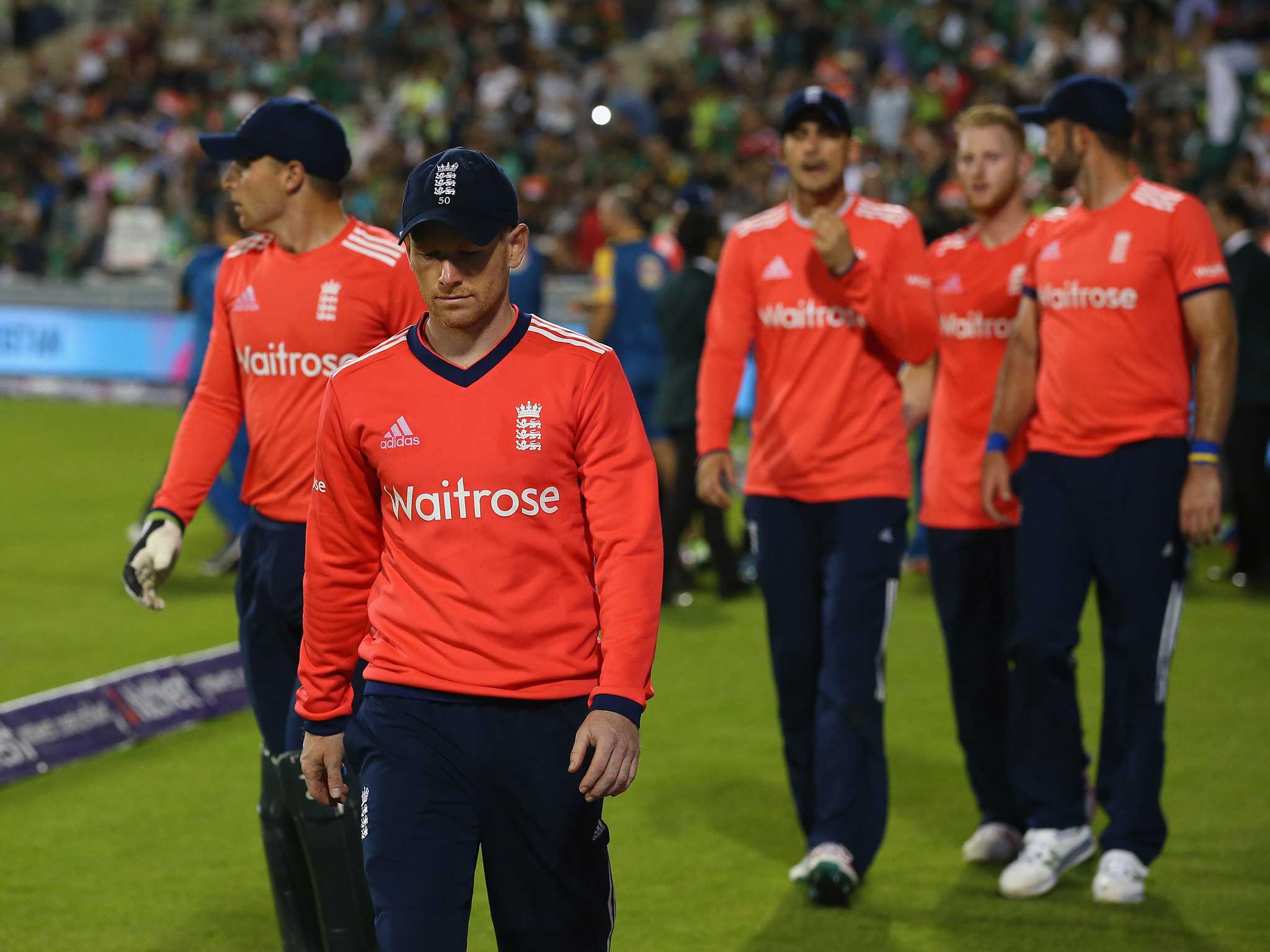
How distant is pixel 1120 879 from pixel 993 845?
60cm

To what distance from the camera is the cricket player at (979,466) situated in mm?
6059

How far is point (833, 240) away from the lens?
17.6 feet

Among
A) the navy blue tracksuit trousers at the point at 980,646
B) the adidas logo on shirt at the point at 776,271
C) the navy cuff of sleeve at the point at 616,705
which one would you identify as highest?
the adidas logo on shirt at the point at 776,271

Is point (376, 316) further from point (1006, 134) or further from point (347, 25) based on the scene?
point (347, 25)

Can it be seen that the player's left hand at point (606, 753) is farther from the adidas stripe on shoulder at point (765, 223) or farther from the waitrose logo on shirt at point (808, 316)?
the adidas stripe on shoulder at point (765, 223)

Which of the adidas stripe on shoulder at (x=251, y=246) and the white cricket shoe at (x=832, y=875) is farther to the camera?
the white cricket shoe at (x=832, y=875)

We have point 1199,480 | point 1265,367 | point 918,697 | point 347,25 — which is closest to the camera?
point 1199,480

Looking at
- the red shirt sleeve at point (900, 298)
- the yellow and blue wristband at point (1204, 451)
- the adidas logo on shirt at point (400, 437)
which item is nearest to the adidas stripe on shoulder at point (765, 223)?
the red shirt sleeve at point (900, 298)

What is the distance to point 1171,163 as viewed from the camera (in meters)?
18.8

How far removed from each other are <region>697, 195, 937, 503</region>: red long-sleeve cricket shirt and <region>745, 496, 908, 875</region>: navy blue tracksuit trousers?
8 cm

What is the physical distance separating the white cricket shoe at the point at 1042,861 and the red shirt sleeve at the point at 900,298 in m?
1.63

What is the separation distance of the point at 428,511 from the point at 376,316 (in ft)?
4.68

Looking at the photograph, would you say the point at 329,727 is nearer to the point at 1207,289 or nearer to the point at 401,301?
the point at 401,301

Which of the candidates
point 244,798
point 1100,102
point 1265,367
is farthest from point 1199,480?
point 1265,367
